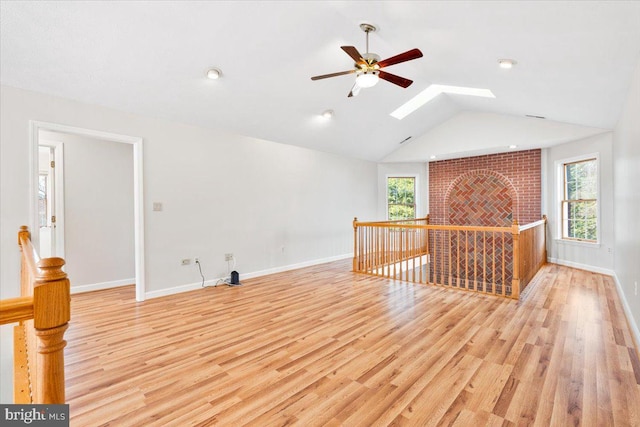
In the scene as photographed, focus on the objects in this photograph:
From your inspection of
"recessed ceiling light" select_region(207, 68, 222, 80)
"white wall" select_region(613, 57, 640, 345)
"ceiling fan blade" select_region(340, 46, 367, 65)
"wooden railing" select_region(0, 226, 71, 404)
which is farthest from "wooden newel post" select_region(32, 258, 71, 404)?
"white wall" select_region(613, 57, 640, 345)

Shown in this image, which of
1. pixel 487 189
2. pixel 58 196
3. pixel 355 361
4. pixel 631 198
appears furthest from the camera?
pixel 487 189

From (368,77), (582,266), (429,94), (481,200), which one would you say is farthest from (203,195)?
(582,266)

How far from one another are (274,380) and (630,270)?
384 centimetres

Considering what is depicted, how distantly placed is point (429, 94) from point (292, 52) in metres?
3.04

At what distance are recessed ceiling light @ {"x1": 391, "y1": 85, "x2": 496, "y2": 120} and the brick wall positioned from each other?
229 centimetres

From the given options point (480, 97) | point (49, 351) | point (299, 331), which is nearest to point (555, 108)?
point (480, 97)

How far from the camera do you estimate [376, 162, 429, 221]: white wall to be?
26.3ft

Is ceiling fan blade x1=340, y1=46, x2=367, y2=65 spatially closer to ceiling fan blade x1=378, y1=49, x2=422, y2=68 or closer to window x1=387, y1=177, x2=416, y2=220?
ceiling fan blade x1=378, y1=49, x2=422, y2=68

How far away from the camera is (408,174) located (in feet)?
26.7

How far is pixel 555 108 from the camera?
4562 mm

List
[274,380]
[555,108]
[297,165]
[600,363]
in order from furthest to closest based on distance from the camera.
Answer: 1. [297,165]
2. [555,108]
3. [600,363]
4. [274,380]

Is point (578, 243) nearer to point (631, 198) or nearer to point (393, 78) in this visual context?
point (631, 198)

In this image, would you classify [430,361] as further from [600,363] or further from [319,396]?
[600,363]

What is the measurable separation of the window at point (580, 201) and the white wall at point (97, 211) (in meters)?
8.05
